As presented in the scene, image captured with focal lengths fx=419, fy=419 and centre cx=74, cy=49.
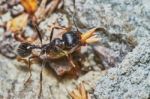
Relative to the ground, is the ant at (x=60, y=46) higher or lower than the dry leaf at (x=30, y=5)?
lower

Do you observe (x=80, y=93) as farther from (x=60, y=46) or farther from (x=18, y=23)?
(x=18, y=23)

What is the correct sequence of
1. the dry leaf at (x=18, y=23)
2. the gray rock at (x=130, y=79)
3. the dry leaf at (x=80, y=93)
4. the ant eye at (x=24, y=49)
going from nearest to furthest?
the gray rock at (x=130, y=79) → the dry leaf at (x=80, y=93) → the ant eye at (x=24, y=49) → the dry leaf at (x=18, y=23)

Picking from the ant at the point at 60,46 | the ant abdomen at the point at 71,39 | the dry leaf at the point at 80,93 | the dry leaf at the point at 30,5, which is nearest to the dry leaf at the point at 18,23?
the dry leaf at the point at 30,5

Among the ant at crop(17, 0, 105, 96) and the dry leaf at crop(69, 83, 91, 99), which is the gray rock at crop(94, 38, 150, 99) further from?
the ant at crop(17, 0, 105, 96)

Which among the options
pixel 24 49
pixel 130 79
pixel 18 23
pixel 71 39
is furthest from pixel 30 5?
pixel 130 79

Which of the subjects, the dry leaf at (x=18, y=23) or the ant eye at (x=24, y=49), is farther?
the dry leaf at (x=18, y=23)

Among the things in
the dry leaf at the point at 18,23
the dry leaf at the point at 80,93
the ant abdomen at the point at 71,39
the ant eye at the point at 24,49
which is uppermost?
the ant abdomen at the point at 71,39

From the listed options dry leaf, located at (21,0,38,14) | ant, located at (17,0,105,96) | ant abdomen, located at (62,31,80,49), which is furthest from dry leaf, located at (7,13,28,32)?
ant abdomen, located at (62,31,80,49)

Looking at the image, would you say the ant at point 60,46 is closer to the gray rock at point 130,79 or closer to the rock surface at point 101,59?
the rock surface at point 101,59
